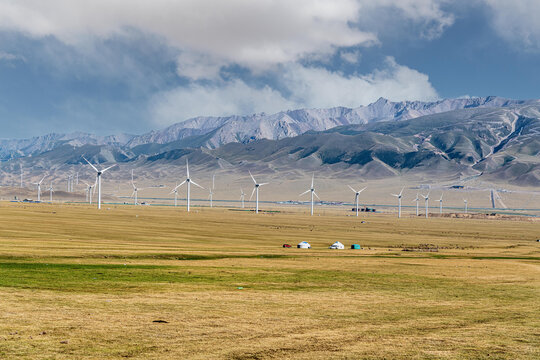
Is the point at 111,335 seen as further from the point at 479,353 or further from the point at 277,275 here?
the point at 277,275

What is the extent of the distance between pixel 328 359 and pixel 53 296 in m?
15.4

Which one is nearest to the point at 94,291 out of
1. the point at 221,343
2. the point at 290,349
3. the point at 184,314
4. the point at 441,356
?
the point at 184,314

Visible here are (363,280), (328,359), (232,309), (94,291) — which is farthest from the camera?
(363,280)

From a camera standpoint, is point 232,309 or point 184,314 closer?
point 184,314

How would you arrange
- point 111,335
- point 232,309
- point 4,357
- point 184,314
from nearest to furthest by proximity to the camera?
1. point 4,357
2. point 111,335
3. point 184,314
4. point 232,309

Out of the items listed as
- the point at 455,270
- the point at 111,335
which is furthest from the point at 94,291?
the point at 455,270

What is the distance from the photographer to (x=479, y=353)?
17.1 meters

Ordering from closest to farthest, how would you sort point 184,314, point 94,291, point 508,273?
point 184,314 < point 94,291 < point 508,273

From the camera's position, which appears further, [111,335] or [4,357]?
[111,335]

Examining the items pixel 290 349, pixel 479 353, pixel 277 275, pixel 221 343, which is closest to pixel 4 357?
pixel 221 343

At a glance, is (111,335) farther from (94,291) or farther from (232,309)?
(94,291)

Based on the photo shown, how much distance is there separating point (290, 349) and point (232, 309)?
792cm

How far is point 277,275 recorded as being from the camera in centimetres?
4012

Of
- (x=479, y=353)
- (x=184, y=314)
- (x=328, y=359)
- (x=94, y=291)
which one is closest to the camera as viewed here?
(x=328, y=359)
